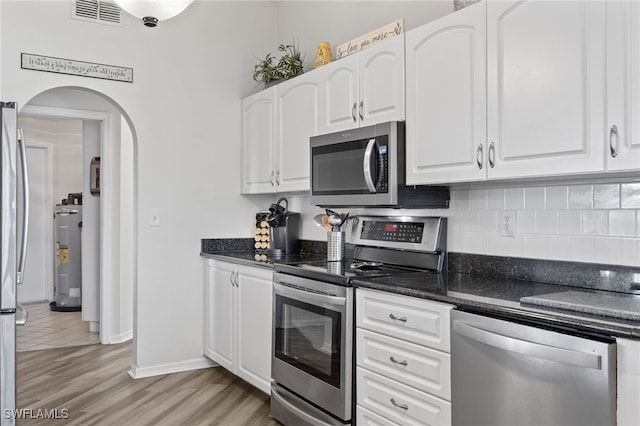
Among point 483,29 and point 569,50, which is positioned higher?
point 483,29

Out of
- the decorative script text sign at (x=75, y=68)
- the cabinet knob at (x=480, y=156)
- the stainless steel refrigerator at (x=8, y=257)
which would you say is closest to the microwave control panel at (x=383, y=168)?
Answer: the cabinet knob at (x=480, y=156)

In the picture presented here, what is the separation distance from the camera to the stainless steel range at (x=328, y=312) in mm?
2529

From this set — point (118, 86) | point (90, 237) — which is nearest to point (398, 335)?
point (118, 86)

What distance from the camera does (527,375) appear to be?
66.9 inches

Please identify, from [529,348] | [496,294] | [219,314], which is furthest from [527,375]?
[219,314]

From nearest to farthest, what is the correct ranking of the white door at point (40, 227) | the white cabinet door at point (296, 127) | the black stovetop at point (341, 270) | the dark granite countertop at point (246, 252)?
1. the black stovetop at point (341, 270)
2. the white cabinet door at point (296, 127)
3. the dark granite countertop at point (246, 252)
4. the white door at point (40, 227)

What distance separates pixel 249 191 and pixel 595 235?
257cm

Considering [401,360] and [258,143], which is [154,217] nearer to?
[258,143]

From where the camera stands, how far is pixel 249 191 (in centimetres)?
414

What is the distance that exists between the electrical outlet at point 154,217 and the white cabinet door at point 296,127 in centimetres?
90

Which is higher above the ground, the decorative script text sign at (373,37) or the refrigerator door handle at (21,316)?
the decorative script text sign at (373,37)

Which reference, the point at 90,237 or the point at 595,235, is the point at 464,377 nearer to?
the point at 595,235

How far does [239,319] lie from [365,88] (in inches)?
66.2

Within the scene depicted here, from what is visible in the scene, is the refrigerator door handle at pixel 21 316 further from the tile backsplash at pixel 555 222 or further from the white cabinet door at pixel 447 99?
the tile backsplash at pixel 555 222
